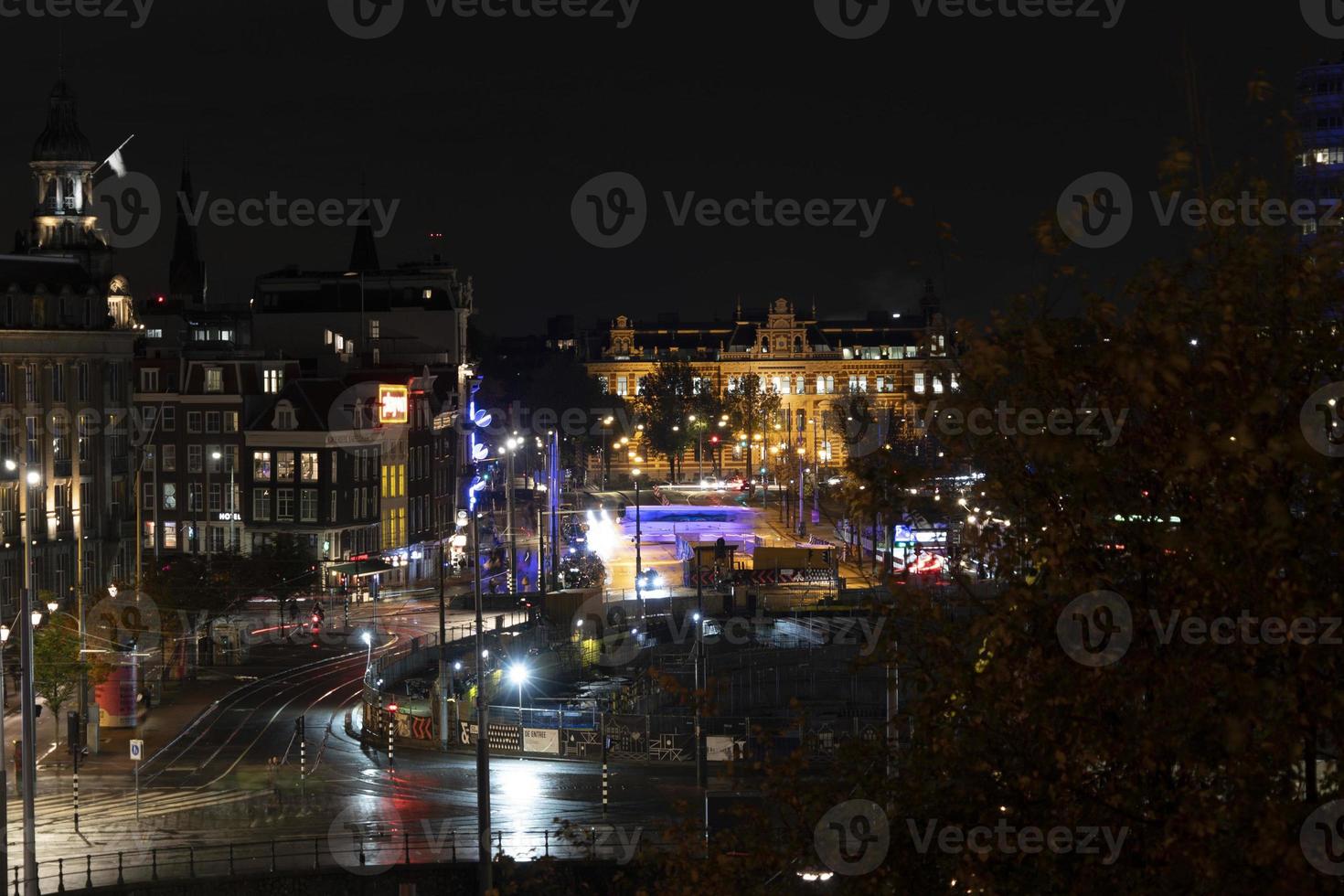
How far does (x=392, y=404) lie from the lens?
64.5 m

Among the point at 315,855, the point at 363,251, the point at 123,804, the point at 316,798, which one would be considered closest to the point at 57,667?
the point at 123,804

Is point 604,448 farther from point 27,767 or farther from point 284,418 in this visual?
point 27,767

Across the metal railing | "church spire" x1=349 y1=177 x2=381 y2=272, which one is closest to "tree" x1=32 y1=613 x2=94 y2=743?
the metal railing

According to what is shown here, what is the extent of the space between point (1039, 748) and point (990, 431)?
189cm

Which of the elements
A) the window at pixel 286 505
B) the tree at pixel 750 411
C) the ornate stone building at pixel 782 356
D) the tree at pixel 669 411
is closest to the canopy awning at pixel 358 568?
the window at pixel 286 505

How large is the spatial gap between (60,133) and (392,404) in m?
15.4

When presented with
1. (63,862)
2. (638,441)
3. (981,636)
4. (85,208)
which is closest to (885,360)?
(638,441)

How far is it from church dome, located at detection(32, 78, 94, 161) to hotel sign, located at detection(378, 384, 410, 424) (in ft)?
45.7

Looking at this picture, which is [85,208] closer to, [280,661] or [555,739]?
[280,661]

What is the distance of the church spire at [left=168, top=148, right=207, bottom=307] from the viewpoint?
11675cm

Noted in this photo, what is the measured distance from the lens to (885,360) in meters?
139

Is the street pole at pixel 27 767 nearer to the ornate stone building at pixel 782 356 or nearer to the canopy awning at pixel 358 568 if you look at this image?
the canopy awning at pixel 358 568

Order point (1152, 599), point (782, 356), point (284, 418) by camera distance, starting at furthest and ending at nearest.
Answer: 1. point (782, 356)
2. point (284, 418)
3. point (1152, 599)

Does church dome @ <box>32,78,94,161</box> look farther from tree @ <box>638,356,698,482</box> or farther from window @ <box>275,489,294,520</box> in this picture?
tree @ <box>638,356,698,482</box>
